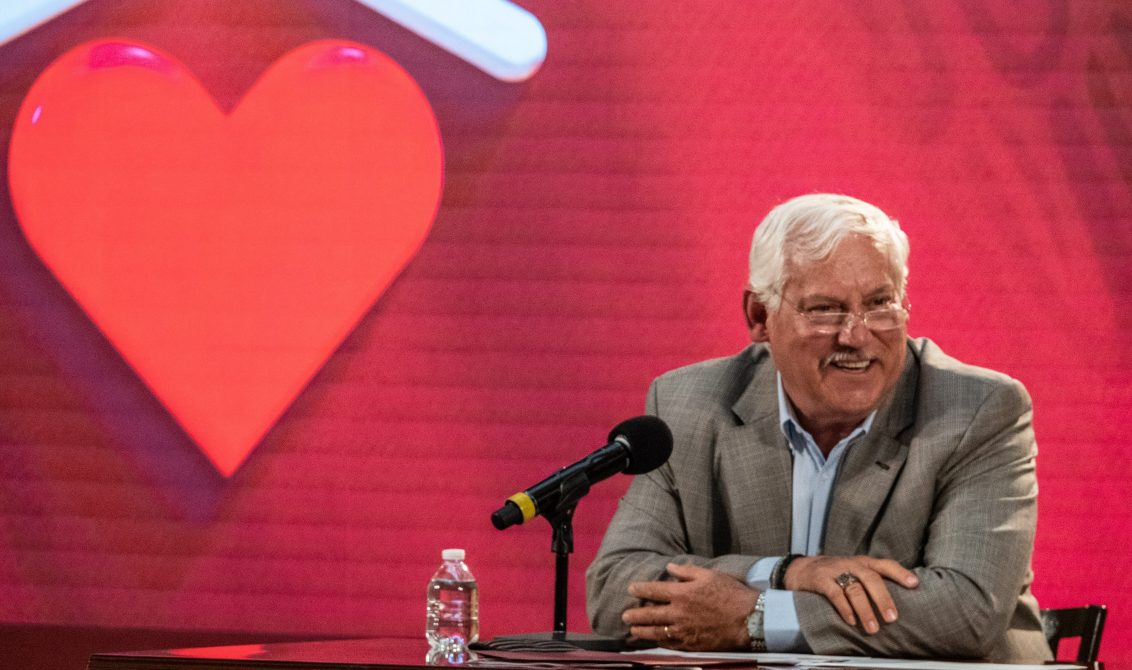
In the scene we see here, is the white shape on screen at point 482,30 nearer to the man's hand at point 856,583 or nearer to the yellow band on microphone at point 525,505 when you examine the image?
the man's hand at point 856,583

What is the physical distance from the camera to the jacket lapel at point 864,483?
7.63 ft

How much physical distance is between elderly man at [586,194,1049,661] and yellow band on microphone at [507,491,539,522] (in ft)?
1.57

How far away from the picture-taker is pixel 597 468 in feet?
6.17

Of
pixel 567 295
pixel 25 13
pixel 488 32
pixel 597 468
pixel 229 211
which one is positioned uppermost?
pixel 25 13

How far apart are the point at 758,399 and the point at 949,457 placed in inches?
14.4

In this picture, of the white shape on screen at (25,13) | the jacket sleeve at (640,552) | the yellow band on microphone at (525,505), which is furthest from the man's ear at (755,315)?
the white shape on screen at (25,13)

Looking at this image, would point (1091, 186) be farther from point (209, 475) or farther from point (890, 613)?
point (209, 475)

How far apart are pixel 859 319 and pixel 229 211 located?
5.59ft

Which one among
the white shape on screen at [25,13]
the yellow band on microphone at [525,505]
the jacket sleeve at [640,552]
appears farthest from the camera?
the white shape on screen at [25,13]

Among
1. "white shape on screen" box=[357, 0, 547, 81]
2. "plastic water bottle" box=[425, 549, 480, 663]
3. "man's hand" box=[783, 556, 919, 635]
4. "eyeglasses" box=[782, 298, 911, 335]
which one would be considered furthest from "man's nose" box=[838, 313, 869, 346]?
"white shape on screen" box=[357, 0, 547, 81]

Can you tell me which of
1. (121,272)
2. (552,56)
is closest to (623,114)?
(552,56)

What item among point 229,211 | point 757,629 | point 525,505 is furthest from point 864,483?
point 229,211

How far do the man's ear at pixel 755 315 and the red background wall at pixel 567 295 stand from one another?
734mm

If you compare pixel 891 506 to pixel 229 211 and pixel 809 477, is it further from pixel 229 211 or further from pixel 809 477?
pixel 229 211
